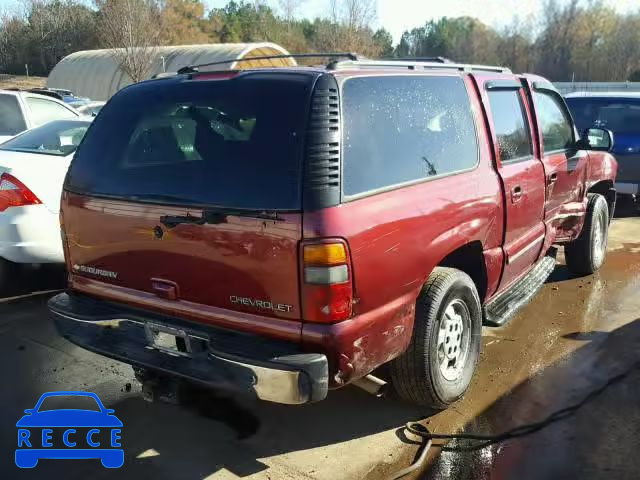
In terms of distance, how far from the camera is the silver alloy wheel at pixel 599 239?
6035mm

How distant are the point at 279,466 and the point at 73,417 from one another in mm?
1308

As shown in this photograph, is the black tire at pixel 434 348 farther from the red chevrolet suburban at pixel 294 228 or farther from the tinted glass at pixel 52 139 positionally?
the tinted glass at pixel 52 139

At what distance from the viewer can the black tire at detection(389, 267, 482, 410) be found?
3186 mm

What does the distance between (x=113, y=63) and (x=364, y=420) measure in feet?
122

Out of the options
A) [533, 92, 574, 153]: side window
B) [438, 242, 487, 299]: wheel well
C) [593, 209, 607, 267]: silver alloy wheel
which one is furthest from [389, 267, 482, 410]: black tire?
[593, 209, 607, 267]: silver alloy wheel

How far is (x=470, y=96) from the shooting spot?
12.4 ft

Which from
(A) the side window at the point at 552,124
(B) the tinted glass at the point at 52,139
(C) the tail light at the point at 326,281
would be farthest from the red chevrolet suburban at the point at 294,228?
(B) the tinted glass at the point at 52,139

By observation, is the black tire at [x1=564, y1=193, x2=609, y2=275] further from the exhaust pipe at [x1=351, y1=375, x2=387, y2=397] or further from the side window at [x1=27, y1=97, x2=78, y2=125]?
the side window at [x1=27, y1=97, x2=78, y2=125]

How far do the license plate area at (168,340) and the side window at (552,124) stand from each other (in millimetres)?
3195

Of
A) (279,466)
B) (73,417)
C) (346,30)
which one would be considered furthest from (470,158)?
(346,30)

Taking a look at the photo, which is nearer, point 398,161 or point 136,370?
point 398,161

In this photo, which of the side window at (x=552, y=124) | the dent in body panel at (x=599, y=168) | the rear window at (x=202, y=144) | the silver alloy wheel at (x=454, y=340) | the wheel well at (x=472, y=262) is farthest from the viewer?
the dent in body panel at (x=599, y=168)

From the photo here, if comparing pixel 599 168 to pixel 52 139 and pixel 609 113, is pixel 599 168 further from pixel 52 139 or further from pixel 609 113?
pixel 52 139

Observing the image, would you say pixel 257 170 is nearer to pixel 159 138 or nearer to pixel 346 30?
pixel 159 138
